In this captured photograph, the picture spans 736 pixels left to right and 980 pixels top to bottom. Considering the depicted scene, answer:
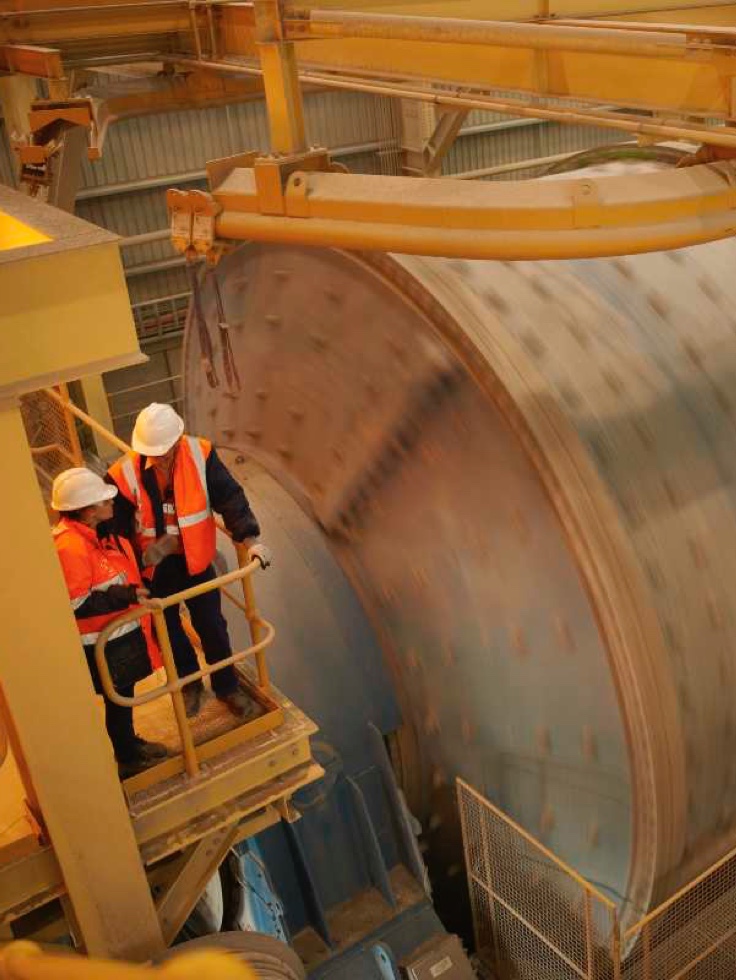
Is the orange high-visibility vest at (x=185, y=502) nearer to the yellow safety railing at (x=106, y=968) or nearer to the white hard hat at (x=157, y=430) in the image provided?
the white hard hat at (x=157, y=430)

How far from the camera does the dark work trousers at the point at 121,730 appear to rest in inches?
167

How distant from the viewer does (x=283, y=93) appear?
14.0 ft

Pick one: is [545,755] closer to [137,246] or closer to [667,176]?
[667,176]

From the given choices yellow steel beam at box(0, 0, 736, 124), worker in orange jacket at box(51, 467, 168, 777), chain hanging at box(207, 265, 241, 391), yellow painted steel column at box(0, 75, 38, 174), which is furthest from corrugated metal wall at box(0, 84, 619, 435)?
Answer: worker in orange jacket at box(51, 467, 168, 777)

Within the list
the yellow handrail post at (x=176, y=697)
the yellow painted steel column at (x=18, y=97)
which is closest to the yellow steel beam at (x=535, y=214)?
the yellow handrail post at (x=176, y=697)

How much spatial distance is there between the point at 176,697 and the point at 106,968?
4.30 ft

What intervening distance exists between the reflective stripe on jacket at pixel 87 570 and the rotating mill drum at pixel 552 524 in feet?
4.92

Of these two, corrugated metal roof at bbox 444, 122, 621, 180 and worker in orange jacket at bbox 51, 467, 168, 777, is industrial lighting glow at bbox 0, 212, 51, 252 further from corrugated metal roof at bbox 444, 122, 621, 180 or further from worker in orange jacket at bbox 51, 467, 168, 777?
corrugated metal roof at bbox 444, 122, 621, 180

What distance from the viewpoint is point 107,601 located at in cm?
409

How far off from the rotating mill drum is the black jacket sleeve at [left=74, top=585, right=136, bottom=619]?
1.52 meters

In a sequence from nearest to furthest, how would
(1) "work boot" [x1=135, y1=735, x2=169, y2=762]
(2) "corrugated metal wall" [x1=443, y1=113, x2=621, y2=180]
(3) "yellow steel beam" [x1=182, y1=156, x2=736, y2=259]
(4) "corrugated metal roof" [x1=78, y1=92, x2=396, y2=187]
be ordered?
(3) "yellow steel beam" [x1=182, y1=156, x2=736, y2=259] < (1) "work boot" [x1=135, y1=735, x2=169, y2=762] < (4) "corrugated metal roof" [x1=78, y1=92, x2=396, y2=187] < (2) "corrugated metal wall" [x1=443, y1=113, x2=621, y2=180]

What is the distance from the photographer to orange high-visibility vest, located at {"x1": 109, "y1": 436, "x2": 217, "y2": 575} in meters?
4.42

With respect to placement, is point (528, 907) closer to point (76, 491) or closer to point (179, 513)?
point (179, 513)

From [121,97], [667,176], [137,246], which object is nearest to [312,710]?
[667,176]
